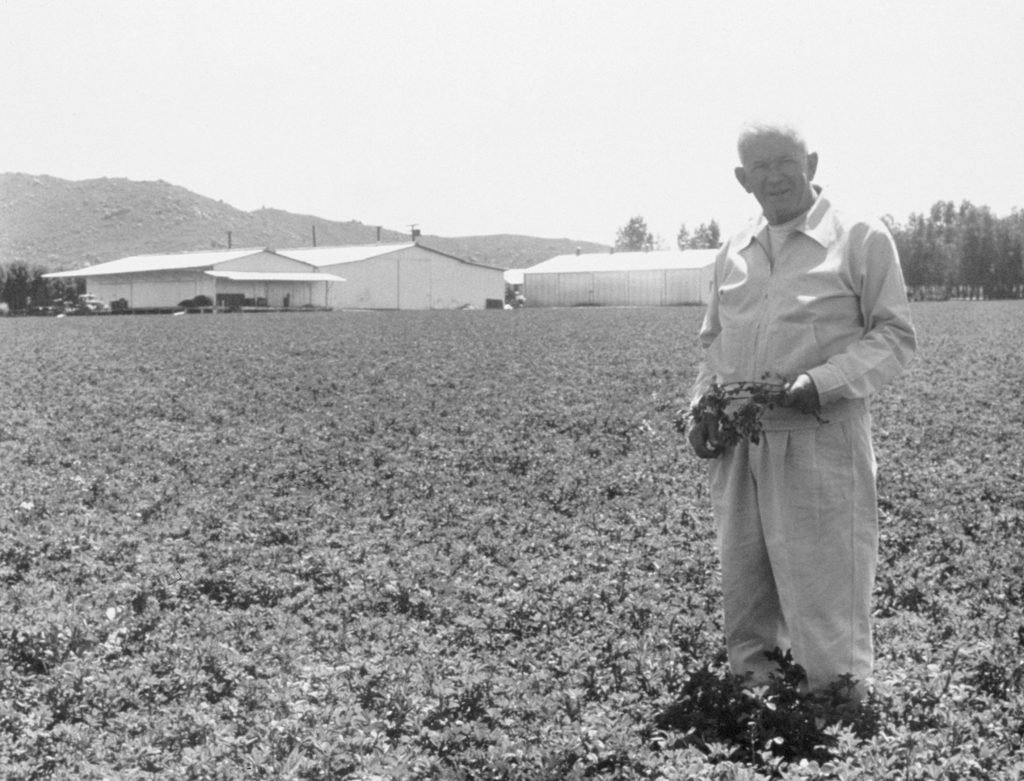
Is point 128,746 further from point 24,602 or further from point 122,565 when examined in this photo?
point 122,565

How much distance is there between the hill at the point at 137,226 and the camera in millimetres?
144500

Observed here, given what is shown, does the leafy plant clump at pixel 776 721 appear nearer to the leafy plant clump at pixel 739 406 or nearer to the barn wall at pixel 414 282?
the leafy plant clump at pixel 739 406

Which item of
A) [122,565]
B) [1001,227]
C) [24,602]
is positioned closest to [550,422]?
[122,565]

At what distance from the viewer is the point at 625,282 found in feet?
267

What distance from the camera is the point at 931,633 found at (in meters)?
5.50

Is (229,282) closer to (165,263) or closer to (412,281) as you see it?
(165,263)

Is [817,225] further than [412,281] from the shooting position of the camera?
No

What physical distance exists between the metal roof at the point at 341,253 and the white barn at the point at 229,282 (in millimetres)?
3059

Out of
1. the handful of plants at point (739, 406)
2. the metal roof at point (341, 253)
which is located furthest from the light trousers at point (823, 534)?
the metal roof at point (341, 253)

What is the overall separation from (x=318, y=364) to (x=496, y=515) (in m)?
14.0

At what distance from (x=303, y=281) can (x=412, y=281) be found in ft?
32.1

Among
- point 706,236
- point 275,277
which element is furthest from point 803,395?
point 706,236

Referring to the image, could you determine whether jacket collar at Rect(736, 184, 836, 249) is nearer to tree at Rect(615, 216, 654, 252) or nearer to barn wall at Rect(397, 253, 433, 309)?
barn wall at Rect(397, 253, 433, 309)

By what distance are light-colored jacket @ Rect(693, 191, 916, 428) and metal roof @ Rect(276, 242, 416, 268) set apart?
236 ft
